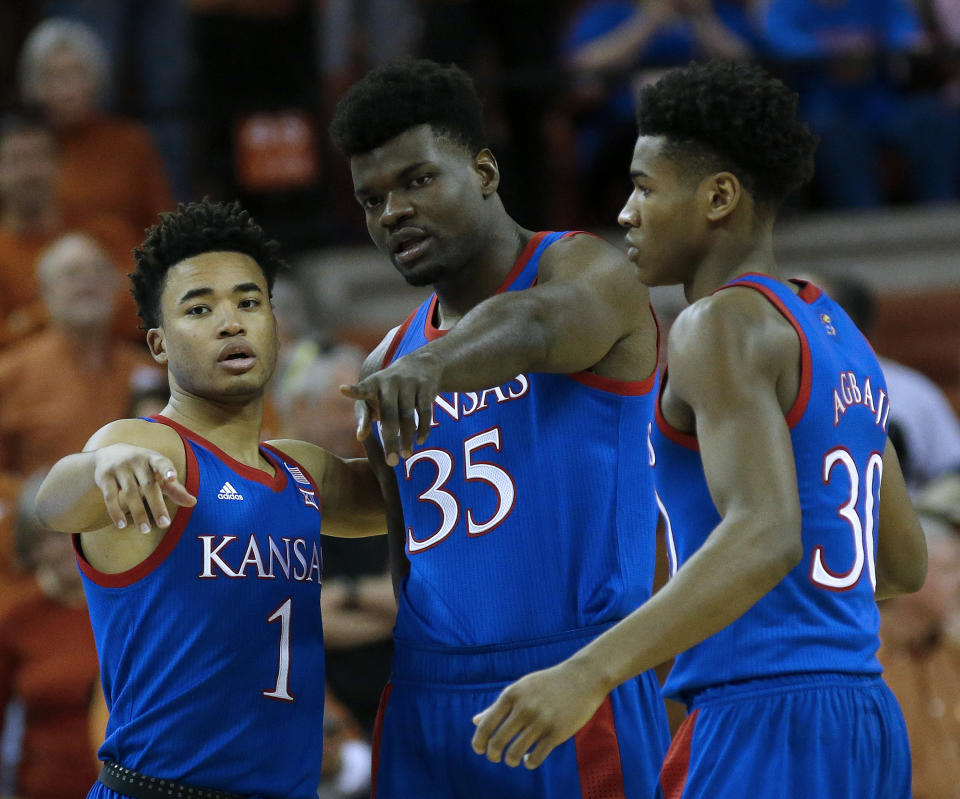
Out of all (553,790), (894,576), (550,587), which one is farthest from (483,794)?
(894,576)

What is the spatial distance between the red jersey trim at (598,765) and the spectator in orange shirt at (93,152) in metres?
5.10

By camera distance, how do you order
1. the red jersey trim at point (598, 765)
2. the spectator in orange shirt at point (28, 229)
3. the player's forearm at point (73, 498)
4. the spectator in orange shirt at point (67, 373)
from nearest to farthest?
1. the player's forearm at point (73, 498)
2. the red jersey trim at point (598, 765)
3. the spectator in orange shirt at point (67, 373)
4. the spectator in orange shirt at point (28, 229)

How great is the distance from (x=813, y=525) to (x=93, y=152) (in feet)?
18.8

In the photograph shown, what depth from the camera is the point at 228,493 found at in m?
3.41

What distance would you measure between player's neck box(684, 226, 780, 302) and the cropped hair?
540 cm

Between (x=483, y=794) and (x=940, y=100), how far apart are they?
6.40 metres

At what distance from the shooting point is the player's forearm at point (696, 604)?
2619 millimetres

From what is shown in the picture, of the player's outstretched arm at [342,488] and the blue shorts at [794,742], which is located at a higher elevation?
the player's outstretched arm at [342,488]

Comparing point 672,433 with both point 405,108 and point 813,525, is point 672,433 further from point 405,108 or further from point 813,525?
point 405,108

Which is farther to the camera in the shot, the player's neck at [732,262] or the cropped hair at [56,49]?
the cropped hair at [56,49]

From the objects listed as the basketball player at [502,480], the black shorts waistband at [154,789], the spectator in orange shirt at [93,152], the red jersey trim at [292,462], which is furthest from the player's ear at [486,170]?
the spectator in orange shirt at [93,152]

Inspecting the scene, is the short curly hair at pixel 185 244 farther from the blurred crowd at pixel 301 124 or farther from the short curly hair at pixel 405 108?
the blurred crowd at pixel 301 124

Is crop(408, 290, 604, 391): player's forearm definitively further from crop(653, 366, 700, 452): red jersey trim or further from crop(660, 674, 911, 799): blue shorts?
crop(660, 674, 911, 799): blue shorts

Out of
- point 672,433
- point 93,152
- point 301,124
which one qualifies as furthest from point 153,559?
point 301,124
